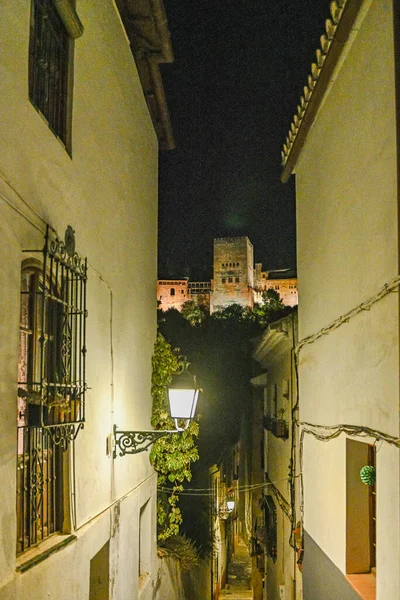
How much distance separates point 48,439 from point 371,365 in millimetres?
2840

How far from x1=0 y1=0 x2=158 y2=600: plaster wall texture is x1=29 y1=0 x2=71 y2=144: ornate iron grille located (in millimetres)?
246

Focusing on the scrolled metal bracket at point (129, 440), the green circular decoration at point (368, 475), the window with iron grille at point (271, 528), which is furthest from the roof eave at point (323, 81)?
the window with iron grille at point (271, 528)

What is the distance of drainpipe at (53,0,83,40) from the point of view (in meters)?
6.30

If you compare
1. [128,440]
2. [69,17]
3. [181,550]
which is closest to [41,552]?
[128,440]

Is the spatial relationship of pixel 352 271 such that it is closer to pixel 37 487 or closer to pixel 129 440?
pixel 37 487

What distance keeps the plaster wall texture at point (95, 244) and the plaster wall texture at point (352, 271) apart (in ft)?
8.31

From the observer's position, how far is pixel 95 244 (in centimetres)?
781

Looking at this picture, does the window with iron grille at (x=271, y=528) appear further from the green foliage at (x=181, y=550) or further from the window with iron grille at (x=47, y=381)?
the window with iron grille at (x=47, y=381)

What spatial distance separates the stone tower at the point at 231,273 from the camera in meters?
72.5

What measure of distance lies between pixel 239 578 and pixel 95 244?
29.5m

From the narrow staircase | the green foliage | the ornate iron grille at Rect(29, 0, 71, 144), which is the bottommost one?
the narrow staircase

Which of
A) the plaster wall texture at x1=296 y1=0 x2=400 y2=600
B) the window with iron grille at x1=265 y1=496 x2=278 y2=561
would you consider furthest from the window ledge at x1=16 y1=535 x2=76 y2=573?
the window with iron grille at x1=265 y1=496 x2=278 y2=561

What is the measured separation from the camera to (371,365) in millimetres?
6070

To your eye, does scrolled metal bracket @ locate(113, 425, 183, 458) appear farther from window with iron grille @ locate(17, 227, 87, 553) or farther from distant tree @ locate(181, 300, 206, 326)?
distant tree @ locate(181, 300, 206, 326)
